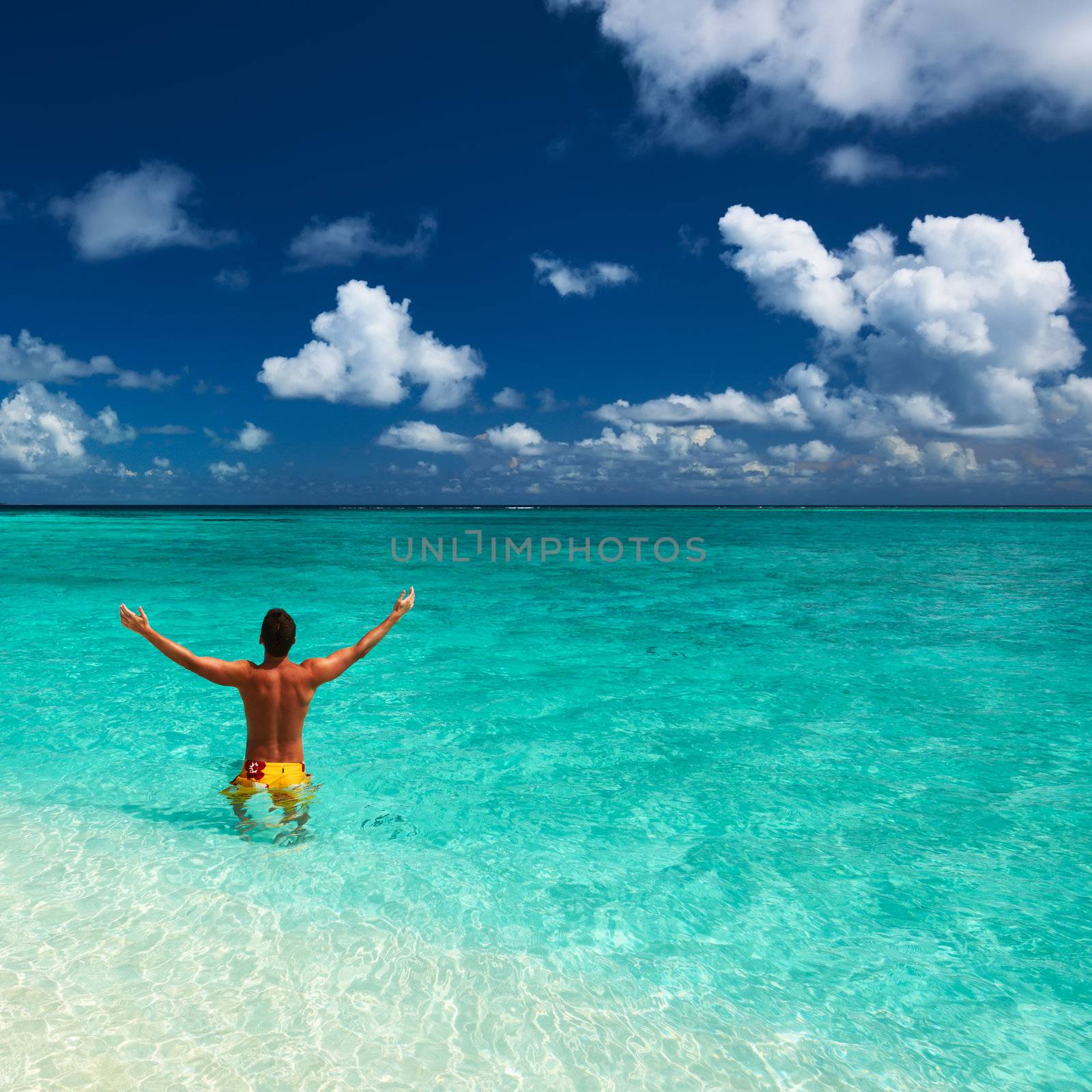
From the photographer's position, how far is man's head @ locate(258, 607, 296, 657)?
194 inches

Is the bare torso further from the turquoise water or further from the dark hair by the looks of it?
the turquoise water

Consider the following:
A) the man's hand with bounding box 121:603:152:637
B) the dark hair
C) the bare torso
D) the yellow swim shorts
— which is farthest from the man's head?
the yellow swim shorts

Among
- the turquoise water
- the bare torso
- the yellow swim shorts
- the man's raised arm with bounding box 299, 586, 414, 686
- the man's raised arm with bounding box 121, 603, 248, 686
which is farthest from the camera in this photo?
the yellow swim shorts

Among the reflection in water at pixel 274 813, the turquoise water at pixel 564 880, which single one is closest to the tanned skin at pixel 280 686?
the reflection in water at pixel 274 813

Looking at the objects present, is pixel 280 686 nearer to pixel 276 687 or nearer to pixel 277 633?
pixel 276 687

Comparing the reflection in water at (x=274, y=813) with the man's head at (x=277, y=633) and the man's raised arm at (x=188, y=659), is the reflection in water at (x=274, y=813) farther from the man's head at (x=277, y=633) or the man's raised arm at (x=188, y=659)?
the man's head at (x=277, y=633)

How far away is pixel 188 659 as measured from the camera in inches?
184

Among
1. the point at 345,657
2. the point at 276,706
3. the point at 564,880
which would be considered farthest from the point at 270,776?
the point at 564,880

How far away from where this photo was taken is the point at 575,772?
23.8ft

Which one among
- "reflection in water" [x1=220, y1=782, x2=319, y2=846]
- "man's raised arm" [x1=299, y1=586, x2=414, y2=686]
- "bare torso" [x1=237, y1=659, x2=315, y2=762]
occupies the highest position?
"man's raised arm" [x1=299, y1=586, x2=414, y2=686]

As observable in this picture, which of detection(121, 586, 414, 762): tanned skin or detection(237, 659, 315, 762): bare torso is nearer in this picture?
detection(121, 586, 414, 762): tanned skin

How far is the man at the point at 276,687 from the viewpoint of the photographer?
491 cm

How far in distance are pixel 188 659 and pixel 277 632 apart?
57 cm

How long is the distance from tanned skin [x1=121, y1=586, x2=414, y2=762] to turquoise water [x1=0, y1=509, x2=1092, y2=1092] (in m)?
0.83
